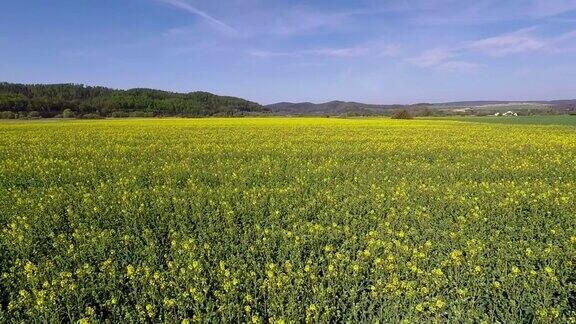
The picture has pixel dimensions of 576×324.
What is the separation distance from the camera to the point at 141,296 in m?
5.32

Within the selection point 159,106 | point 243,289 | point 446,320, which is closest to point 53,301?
point 243,289

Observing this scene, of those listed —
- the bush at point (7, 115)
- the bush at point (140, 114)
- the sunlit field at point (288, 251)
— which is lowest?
the sunlit field at point (288, 251)

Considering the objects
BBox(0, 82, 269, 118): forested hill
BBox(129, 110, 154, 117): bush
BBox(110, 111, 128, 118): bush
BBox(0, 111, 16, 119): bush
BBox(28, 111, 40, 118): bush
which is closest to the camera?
BBox(0, 111, 16, 119): bush

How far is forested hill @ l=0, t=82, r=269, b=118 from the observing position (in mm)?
75938

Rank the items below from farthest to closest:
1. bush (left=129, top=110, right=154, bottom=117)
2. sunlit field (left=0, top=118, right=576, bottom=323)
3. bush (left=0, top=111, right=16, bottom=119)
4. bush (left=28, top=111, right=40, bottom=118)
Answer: bush (left=129, top=110, right=154, bottom=117), bush (left=28, top=111, right=40, bottom=118), bush (left=0, top=111, right=16, bottom=119), sunlit field (left=0, top=118, right=576, bottom=323)

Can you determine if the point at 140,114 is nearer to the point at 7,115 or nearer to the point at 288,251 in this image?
the point at 7,115

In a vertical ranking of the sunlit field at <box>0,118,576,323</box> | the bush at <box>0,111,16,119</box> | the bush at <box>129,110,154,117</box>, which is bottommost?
the sunlit field at <box>0,118,576,323</box>

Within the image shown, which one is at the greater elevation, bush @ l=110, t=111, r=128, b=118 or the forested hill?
the forested hill

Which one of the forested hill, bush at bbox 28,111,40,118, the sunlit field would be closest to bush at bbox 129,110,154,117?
the forested hill

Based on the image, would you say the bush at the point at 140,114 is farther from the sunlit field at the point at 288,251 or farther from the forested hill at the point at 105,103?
the sunlit field at the point at 288,251

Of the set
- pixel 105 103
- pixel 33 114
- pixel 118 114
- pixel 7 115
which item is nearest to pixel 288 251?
pixel 7 115

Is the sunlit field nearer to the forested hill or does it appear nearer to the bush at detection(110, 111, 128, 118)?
the forested hill

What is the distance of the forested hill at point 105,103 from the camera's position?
75.9 metres

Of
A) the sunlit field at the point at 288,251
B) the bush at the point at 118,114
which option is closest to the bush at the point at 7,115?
the bush at the point at 118,114
